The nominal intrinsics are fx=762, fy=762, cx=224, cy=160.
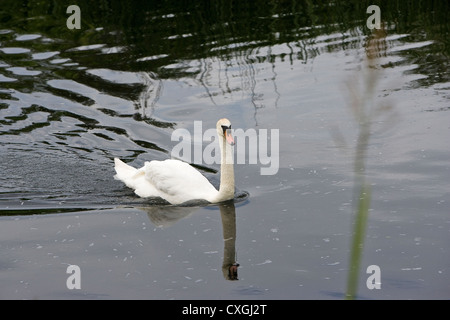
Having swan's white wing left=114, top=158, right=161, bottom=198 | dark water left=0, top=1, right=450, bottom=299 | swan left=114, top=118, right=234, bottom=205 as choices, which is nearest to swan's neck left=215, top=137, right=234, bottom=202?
swan left=114, top=118, right=234, bottom=205

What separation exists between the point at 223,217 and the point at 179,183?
2.36ft

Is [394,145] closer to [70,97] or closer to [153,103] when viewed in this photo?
[153,103]

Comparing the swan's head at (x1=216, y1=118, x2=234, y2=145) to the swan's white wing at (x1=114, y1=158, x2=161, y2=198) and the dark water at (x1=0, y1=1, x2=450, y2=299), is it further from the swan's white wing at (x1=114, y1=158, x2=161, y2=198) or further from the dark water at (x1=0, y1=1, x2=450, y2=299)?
the swan's white wing at (x1=114, y1=158, x2=161, y2=198)

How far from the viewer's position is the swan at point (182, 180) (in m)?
7.86

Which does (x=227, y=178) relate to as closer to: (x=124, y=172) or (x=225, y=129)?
(x=225, y=129)

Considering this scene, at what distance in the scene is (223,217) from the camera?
7621 mm

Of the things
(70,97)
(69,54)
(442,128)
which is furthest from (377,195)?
(69,54)

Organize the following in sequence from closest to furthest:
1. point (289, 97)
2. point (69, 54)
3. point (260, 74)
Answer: point (289, 97)
point (260, 74)
point (69, 54)

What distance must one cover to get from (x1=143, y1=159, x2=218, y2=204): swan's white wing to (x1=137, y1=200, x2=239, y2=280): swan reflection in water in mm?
128

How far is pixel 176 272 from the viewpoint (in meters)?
6.23

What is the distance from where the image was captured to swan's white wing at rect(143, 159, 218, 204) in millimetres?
8008

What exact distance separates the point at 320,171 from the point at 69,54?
23.2ft

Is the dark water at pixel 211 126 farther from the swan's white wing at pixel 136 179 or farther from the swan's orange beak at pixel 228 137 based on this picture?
the swan's orange beak at pixel 228 137

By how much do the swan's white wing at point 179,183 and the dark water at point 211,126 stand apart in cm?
19
